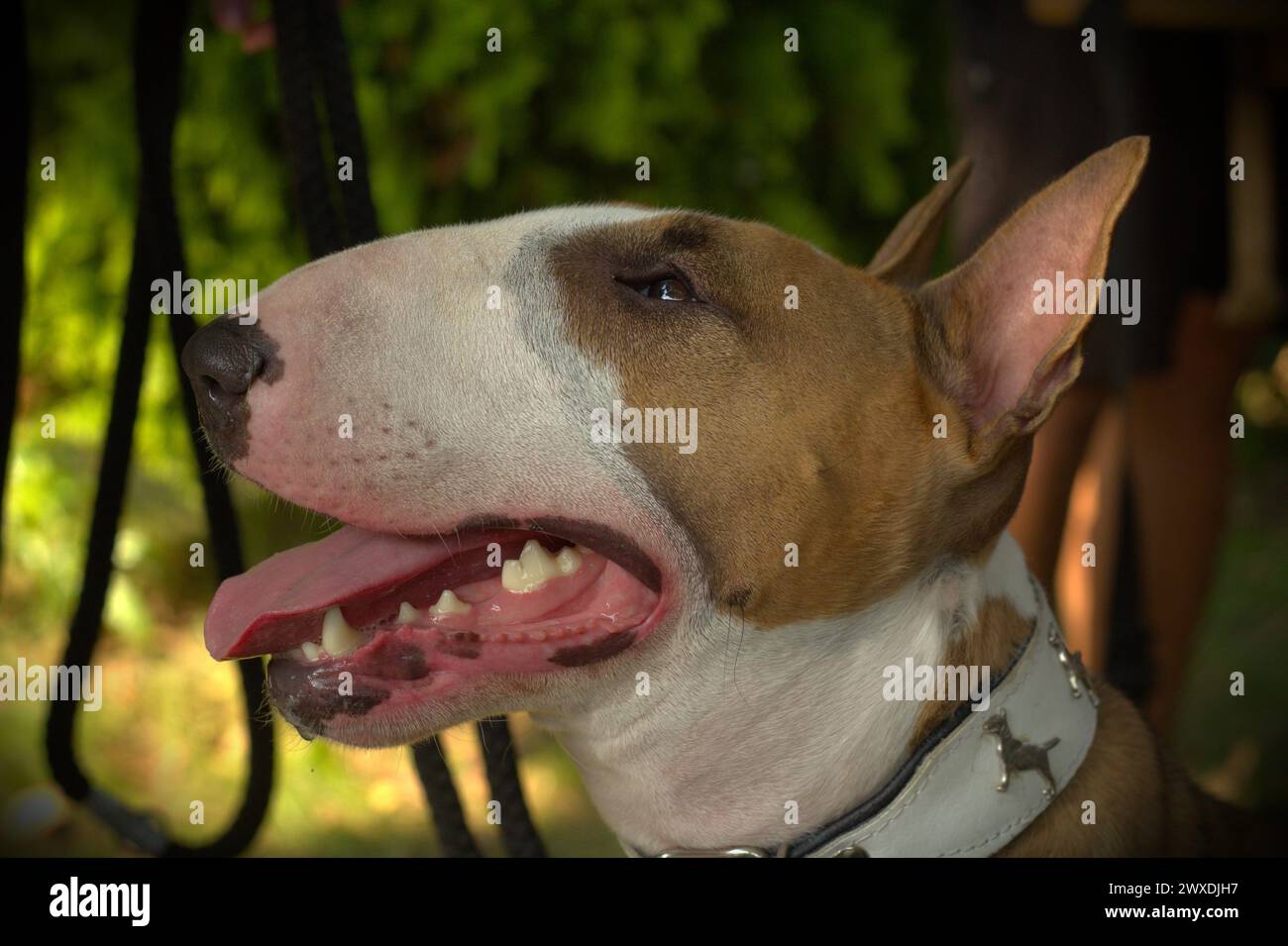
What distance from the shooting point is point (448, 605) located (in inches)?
68.1

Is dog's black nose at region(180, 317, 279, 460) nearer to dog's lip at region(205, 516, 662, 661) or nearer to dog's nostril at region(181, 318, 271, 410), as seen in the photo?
dog's nostril at region(181, 318, 271, 410)

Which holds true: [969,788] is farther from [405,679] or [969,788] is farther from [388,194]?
[388,194]

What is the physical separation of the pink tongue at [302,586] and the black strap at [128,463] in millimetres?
330

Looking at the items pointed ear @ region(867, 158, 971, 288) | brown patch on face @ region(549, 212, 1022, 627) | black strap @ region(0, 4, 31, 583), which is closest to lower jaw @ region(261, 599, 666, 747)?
brown patch on face @ region(549, 212, 1022, 627)

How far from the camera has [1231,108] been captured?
11.1 ft

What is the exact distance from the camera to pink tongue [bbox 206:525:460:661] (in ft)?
5.53

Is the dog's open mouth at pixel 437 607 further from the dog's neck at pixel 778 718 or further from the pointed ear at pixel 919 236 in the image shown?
the pointed ear at pixel 919 236

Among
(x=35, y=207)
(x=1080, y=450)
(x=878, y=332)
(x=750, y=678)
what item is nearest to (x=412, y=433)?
(x=750, y=678)

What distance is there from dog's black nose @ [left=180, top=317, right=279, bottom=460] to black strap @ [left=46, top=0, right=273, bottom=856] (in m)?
0.33

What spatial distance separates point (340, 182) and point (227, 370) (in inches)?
21.1

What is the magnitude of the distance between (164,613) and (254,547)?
1.47 feet

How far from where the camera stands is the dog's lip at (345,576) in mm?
1689

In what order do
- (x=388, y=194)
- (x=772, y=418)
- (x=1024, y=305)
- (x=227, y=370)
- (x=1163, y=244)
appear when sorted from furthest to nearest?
(x=388, y=194) < (x=1163, y=244) < (x=1024, y=305) < (x=772, y=418) < (x=227, y=370)

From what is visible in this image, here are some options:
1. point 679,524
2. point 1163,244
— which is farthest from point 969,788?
point 1163,244
